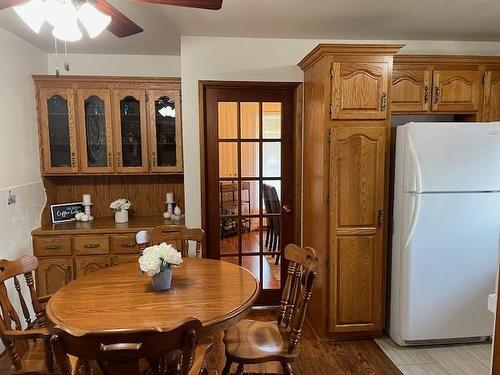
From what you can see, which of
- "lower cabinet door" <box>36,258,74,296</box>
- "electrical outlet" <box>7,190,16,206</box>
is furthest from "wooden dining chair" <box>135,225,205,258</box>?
"electrical outlet" <box>7,190,16,206</box>

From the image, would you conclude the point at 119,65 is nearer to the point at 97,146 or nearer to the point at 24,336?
the point at 97,146

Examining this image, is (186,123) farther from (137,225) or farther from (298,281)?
(298,281)

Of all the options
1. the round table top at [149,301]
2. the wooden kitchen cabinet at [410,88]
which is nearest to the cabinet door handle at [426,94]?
the wooden kitchen cabinet at [410,88]

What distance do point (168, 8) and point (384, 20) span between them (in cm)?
158

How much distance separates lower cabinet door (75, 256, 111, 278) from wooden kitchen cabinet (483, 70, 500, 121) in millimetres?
3502

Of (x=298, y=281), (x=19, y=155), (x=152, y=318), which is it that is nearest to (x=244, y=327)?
(x=298, y=281)

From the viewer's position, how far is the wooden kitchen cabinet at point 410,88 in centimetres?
297

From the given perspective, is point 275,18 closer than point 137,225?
Yes

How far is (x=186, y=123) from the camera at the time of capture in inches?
123

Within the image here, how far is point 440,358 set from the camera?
2635 millimetres

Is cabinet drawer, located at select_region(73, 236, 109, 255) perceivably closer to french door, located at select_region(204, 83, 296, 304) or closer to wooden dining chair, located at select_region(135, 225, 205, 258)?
wooden dining chair, located at select_region(135, 225, 205, 258)

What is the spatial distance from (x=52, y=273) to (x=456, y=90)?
3.79m

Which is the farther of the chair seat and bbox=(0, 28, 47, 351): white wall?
bbox=(0, 28, 47, 351): white wall

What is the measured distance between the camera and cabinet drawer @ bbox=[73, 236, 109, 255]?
3.25 meters
